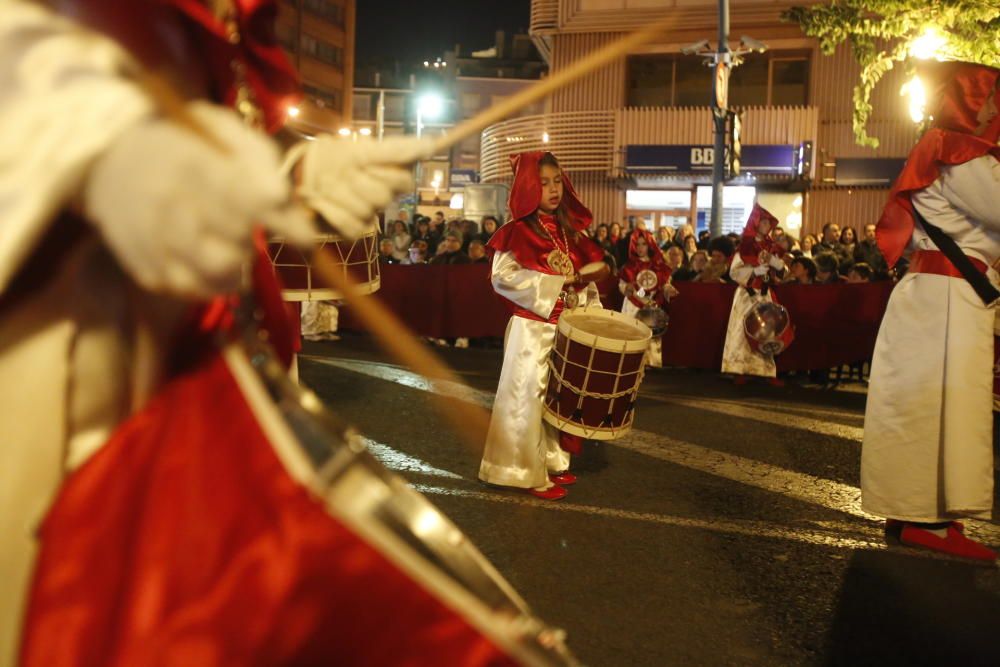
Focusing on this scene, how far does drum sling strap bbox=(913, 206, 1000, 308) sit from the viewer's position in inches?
178

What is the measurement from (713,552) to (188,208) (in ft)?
12.9

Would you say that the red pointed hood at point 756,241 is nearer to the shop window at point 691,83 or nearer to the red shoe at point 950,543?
the red shoe at point 950,543

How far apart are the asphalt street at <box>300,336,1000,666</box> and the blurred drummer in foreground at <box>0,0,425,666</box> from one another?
2426mm

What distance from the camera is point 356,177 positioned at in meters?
1.54

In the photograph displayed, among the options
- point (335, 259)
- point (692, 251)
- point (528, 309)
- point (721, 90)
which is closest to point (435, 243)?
point (692, 251)

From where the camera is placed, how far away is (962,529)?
4.79 metres

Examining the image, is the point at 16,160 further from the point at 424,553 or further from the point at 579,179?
the point at 579,179

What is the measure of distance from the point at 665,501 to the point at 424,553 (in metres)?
4.40

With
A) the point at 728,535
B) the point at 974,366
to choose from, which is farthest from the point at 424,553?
the point at 974,366

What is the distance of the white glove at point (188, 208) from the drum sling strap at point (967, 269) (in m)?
4.28

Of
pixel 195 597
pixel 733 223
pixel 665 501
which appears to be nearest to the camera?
pixel 195 597

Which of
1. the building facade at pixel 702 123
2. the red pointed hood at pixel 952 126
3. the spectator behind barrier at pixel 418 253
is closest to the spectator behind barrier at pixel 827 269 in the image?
the spectator behind barrier at pixel 418 253

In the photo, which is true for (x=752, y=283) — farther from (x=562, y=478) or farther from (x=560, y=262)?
(x=560, y=262)

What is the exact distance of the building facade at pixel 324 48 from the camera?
57781mm
